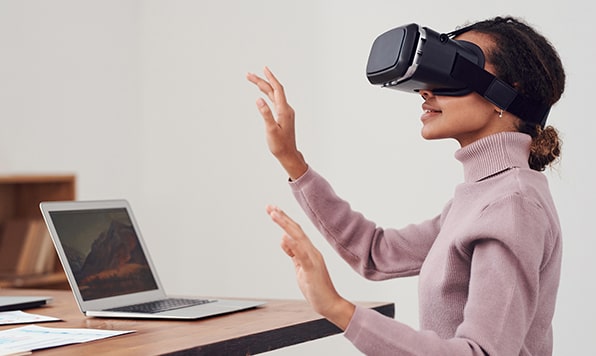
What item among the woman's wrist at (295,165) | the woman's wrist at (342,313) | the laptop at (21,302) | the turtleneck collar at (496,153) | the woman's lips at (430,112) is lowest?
the woman's wrist at (342,313)

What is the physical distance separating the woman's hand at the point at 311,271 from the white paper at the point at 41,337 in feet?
1.48

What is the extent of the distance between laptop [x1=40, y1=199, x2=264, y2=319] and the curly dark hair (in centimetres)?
73

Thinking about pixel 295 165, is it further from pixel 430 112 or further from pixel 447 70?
pixel 447 70

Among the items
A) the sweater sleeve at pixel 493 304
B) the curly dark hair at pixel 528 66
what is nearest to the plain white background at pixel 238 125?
the curly dark hair at pixel 528 66

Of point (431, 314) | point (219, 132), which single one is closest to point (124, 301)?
point (431, 314)

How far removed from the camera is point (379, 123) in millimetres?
3949

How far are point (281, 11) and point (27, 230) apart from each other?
5.15 feet

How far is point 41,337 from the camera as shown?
65.1 inches

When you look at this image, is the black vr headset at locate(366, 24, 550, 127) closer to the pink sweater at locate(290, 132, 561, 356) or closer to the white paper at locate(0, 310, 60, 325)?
the pink sweater at locate(290, 132, 561, 356)

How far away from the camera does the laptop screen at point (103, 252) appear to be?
2.02 metres

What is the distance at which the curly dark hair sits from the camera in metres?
1.73

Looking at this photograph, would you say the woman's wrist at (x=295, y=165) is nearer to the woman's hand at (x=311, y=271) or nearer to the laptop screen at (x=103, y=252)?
the laptop screen at (x=103, y=252)

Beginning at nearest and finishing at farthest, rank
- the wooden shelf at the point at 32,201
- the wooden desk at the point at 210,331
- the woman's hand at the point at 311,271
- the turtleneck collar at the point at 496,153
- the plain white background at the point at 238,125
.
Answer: the woman's hand at the point at 311,271 < the wooden desk at the point at 210,331 < the turtleneck collar at the point at 496,153 < the plain white background at the point at 238,125 < the wooden shelf at the point at 32,201

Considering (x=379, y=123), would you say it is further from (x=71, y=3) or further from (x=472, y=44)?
(x=472, y=44)
